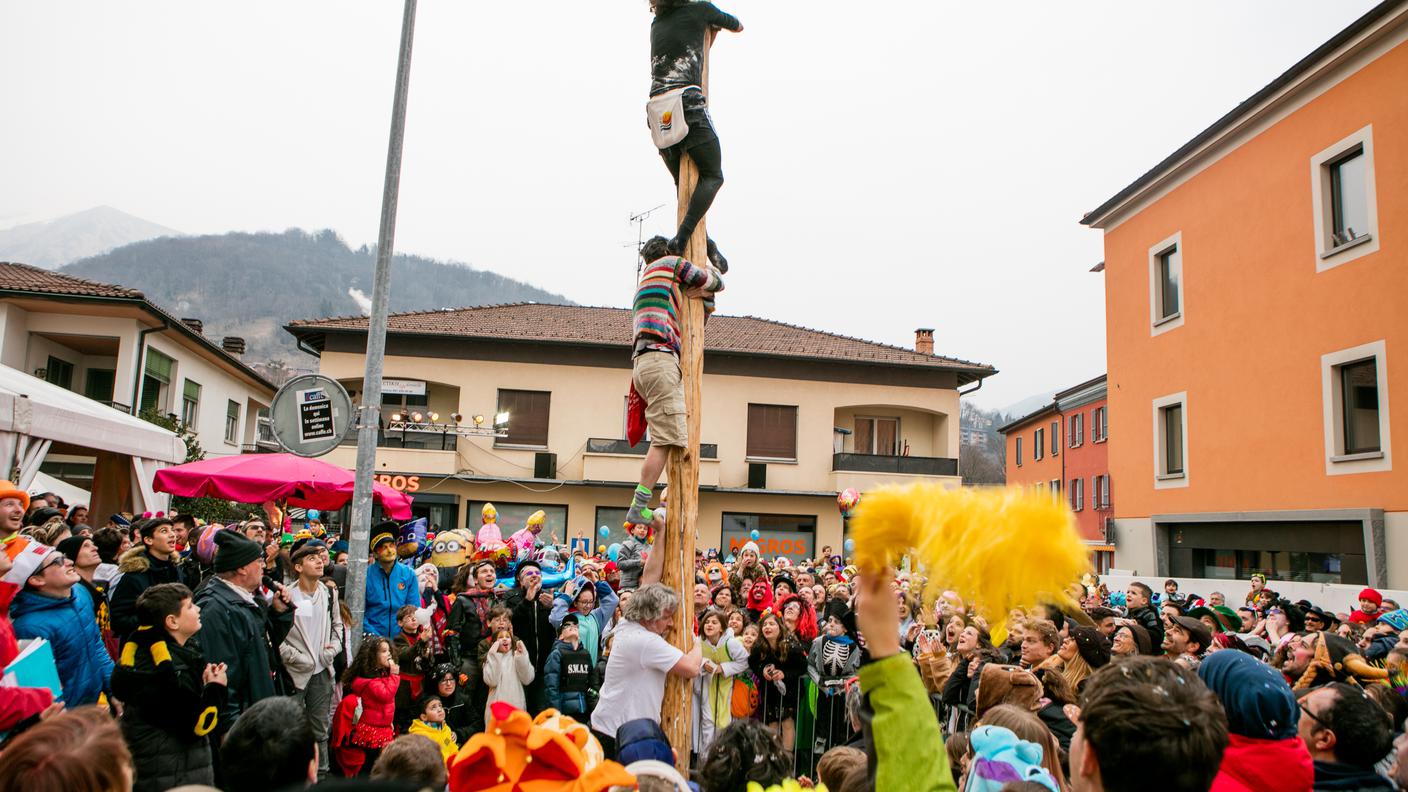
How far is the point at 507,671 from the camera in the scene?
25.7ft

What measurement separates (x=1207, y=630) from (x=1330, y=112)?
1296cm

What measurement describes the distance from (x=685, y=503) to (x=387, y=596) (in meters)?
4.80

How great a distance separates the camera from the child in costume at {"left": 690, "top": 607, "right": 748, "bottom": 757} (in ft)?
25.8

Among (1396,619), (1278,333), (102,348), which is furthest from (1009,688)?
(102,348)

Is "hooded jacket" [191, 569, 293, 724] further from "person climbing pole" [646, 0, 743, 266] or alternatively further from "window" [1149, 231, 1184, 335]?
"window" [1149, 231, 1184, 335]

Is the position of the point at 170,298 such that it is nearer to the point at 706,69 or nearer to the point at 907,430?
the point at 907,430

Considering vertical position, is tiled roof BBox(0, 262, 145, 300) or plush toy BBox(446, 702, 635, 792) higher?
tiled roof BBox(0, 262, 145, 300)

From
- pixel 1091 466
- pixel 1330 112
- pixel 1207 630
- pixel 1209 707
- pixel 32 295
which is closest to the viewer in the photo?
pixel 1209 707

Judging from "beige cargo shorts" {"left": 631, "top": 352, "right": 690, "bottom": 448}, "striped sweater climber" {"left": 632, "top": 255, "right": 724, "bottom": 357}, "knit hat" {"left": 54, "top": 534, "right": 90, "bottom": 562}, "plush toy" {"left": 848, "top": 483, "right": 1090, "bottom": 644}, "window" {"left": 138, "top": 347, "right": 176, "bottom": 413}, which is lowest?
"knit hat" {"left": 54, "top": 534, "right": 90, "bottom": 562}

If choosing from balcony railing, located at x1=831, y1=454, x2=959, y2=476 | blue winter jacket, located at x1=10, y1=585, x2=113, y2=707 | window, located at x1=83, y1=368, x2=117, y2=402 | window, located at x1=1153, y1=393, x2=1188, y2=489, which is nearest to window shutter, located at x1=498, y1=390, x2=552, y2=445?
balcony railing, located at x1=831, y1=454, x2=959, y2=476

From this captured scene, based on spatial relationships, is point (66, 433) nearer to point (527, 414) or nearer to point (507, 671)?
point (507, 671)

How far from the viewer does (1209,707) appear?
2047 mm

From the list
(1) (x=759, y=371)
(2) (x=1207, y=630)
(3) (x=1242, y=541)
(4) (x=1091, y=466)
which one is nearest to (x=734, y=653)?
(2) (x=1207, y=630)

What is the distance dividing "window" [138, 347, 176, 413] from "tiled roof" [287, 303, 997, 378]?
3826 millimetres
